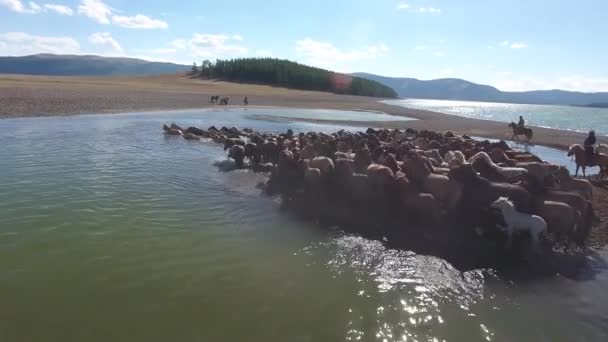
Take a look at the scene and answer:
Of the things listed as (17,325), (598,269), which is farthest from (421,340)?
(17,325)

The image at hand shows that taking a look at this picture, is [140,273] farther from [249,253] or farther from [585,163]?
[585,163]

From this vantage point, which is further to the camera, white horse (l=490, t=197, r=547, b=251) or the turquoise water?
the turquoise water

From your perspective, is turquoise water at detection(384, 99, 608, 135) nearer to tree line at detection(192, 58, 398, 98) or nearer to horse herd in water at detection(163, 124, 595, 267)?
tree line at detection(192, 58, 398, 98)

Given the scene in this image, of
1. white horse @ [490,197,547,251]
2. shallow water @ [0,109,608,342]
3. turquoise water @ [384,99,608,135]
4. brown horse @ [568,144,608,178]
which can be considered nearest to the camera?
shallow water @ [0,109,608,342]

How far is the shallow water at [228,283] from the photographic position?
5.91 meters

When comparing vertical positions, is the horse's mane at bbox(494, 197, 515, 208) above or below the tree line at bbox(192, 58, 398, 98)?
below

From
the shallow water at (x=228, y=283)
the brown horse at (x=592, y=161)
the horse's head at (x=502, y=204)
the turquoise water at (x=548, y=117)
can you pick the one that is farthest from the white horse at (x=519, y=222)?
the turquoise water at (x=548, y=117)

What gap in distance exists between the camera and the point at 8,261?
727cm

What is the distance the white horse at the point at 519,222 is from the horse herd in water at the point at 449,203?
18mm

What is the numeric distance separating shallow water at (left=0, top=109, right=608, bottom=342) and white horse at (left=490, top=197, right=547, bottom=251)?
3.75 ft

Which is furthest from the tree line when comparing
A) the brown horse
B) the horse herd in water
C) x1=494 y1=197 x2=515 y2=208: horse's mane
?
x1=494 y1=197 x2=515 y2=208: horse's mane

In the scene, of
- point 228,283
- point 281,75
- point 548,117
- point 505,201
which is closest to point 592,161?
point 505,201

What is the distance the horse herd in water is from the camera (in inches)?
356

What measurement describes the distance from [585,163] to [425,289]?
13.7m
